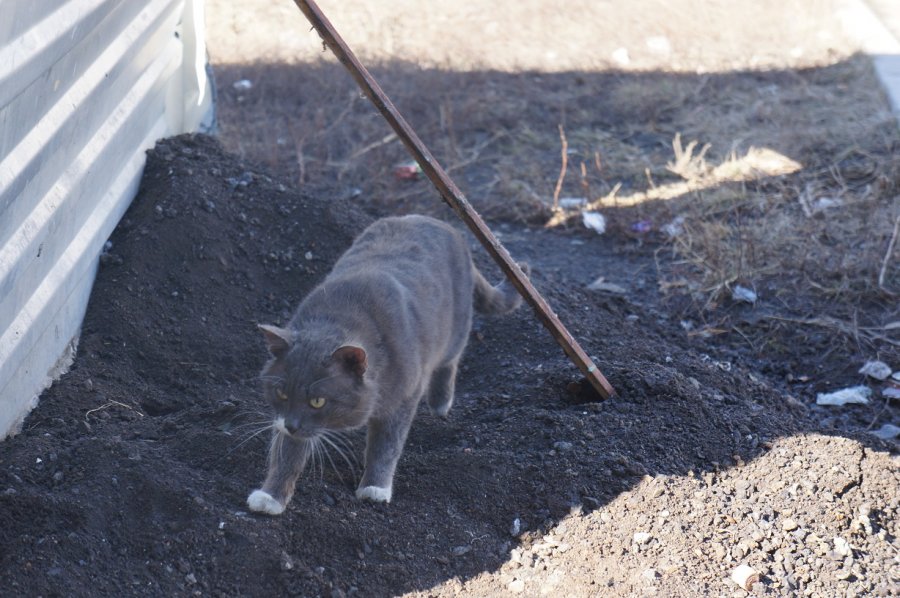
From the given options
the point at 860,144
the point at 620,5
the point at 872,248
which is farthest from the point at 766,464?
the point at 620,5

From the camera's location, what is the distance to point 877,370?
15.4 ft

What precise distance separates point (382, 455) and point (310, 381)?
504 millimetres

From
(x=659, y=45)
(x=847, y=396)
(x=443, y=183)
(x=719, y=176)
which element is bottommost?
(x=659, y=45)

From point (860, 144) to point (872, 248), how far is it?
1899mm

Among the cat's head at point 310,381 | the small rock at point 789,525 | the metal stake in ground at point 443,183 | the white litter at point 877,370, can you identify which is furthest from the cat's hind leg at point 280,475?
the white litter at point 877,370

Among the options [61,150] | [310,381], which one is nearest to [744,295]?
[310,381]

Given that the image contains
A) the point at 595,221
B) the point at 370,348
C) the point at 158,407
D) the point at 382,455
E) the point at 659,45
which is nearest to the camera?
the point at 370,348

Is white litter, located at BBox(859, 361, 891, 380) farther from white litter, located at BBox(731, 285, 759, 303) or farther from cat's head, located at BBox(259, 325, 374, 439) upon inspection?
cat's head, located at BBox(259, 325, 374, 439)

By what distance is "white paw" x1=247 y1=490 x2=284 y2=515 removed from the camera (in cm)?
329

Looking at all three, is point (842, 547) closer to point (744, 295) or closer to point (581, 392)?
point (581, 392)

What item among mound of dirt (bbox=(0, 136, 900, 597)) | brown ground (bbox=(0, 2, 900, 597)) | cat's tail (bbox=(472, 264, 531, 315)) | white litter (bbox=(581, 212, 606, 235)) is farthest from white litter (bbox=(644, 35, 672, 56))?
cat's tail (bbox=(472, 264, 531, 315))

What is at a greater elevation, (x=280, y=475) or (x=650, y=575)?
(x=280, y=475)

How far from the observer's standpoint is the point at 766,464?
12.4 feet

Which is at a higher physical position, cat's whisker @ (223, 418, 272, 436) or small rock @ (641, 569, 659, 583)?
small rock @ (641, 569, 659, 583)
